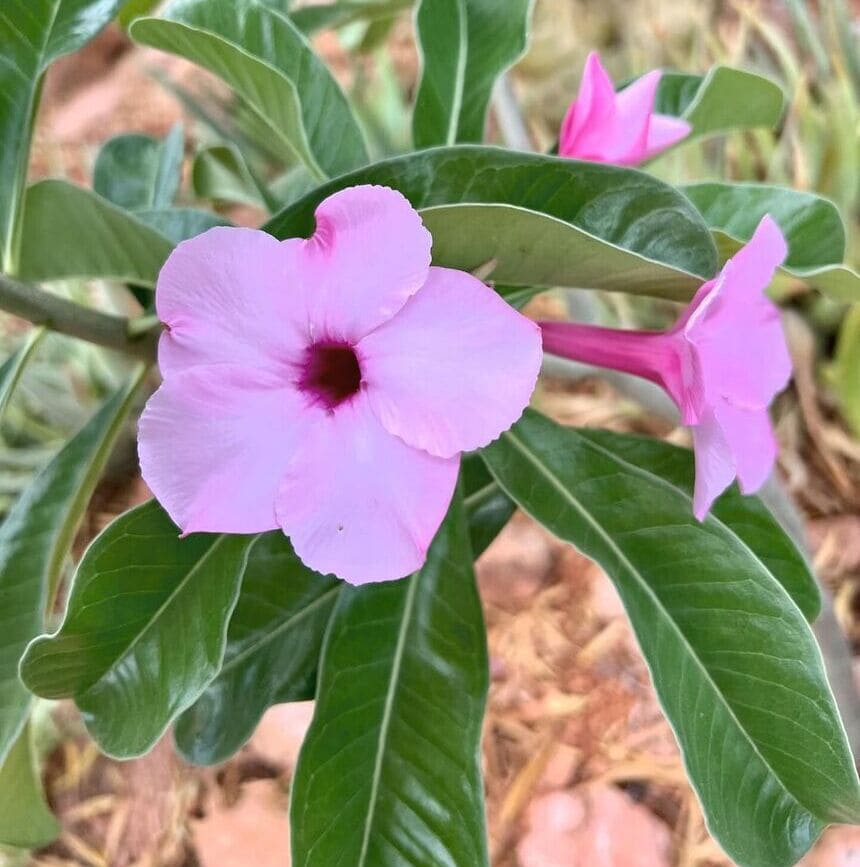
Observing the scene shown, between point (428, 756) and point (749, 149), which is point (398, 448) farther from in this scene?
point (749, 149)

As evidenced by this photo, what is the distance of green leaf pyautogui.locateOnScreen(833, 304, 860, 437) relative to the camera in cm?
136

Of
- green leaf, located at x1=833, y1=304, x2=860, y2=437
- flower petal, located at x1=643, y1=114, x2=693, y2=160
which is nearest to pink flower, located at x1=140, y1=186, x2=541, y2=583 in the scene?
flower petal, located at x1=643, y1=114, x2=693, y2=160

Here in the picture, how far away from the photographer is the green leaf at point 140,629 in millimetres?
542

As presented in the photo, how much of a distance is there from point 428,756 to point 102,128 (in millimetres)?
2282

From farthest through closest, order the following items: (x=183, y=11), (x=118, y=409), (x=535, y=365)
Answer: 1. (x=118, y=409)
2. (x=183, y=11)
3. (x=535, y=365)

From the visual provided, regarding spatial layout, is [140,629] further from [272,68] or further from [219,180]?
[219,180]

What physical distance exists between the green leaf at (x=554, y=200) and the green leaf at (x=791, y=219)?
94 mm

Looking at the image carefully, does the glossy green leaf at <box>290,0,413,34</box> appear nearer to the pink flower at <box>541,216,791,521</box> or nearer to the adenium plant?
the adenium plant

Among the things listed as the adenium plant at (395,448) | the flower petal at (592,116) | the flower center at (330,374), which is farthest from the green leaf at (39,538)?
the flower petal at (592,116)

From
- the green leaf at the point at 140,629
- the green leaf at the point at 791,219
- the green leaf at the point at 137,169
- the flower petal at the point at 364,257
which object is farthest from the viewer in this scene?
the green leaf at the point at 137,169

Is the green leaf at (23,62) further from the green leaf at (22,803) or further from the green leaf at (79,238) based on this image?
the green leaf at (22,803)

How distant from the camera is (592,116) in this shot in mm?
625

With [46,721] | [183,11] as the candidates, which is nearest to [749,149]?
[183,11]

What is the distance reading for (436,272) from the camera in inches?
17.1
